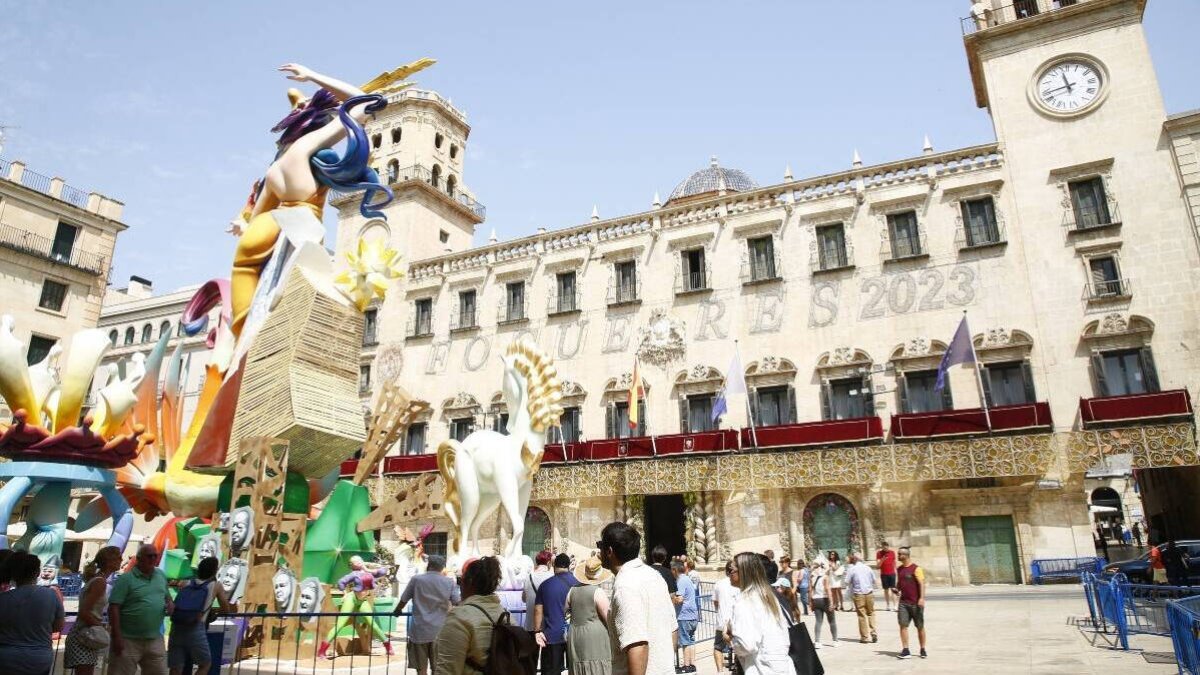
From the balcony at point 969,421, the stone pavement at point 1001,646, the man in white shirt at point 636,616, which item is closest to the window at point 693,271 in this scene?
the balcony at point 969,421

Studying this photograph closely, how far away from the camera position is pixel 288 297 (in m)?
12.4

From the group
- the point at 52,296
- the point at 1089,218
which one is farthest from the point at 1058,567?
the point at 52,296

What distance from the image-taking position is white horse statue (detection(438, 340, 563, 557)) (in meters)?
12.1

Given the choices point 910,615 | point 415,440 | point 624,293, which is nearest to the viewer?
point 910,615

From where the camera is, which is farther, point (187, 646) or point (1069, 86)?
point (1069, 86)

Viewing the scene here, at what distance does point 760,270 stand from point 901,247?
13.7 ft

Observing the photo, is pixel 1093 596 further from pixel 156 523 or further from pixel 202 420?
pixel 156 523

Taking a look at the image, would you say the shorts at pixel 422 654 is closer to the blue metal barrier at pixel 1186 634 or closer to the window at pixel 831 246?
the blue metal barrier at pixel 1186 634

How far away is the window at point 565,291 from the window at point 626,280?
1707 millimetres

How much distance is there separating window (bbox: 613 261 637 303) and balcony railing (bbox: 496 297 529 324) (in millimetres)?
3571

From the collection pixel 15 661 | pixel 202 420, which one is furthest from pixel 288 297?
pixel 15 661

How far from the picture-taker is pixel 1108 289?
62.5 ft

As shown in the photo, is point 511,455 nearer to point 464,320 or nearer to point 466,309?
point 464,320

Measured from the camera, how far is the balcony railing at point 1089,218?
19.3 meters
